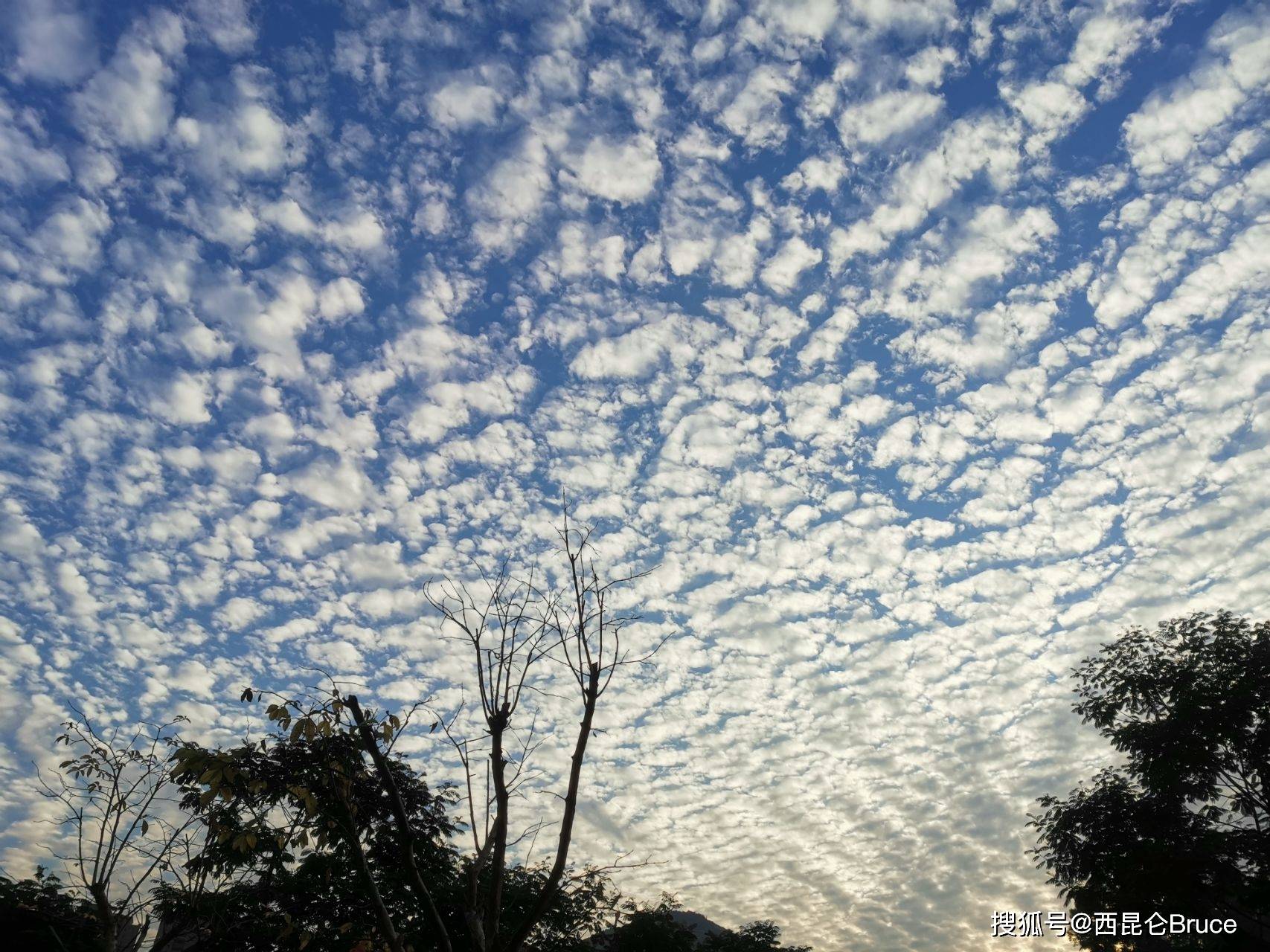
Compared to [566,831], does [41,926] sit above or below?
below

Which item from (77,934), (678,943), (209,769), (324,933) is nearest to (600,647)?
(209,769)

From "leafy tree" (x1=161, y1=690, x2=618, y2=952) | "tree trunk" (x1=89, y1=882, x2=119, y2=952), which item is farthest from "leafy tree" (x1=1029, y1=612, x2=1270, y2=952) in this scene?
"tree trunk" (x1=89, y1=882, x2=119, y2=952)

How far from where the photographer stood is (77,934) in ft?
42.2

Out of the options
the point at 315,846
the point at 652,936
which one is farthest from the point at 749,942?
the point at 315,846

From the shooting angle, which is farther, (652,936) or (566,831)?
(652,936)

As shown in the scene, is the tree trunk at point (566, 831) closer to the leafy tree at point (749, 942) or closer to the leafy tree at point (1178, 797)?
the leafy tree at point (1178, 797)

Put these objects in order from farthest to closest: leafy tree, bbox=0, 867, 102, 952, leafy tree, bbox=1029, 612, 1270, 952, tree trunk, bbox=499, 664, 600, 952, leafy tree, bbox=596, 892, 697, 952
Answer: leafy tree, bbox=596, 892, 697, 952
leafy tree, bbox=1029, 612, 1270, 952
leafy tree, bbox=0, 867, 102, 952
tree trunk, bbox=499, 664, 600, 952

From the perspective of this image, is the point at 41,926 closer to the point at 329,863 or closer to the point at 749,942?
the point at 329,863

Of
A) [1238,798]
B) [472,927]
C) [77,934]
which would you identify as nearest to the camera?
[472,927]

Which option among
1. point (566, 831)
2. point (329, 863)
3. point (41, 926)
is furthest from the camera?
point (329, 863)

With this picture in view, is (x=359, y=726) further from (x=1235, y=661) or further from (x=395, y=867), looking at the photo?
(x=1235, y=661)

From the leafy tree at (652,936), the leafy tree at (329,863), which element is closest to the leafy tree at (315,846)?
the leafy tree at (329,863)

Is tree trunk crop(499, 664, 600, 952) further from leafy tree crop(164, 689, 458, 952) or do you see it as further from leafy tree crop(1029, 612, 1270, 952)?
leafy tree crop(1029, 612, 1270, 952)

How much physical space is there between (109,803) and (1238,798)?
27.5 metres
